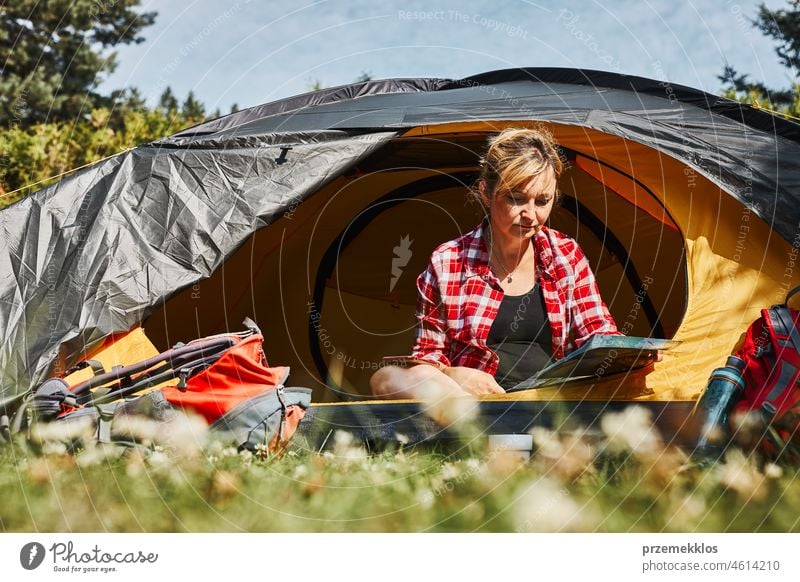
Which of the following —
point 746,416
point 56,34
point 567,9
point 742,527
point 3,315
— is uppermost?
point 56,34

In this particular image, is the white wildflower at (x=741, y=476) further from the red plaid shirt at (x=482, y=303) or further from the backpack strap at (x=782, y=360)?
the red plaid shirt at (x=482, y=303)

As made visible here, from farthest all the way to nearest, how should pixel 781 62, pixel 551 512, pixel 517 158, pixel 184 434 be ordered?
pixel 781 62 → pixel 517 158 → pixel 184 434 → pixel 551 512

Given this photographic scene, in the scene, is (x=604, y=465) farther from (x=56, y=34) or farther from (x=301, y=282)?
(x=56, y=34)

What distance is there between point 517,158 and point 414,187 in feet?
2.95

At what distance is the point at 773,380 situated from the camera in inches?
75.1

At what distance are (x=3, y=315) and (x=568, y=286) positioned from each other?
1416 millimetres

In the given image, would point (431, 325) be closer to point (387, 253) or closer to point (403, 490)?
point (403, 490)

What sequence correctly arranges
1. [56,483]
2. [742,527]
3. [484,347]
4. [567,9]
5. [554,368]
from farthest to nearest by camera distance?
[567,9] → [484,347] → [554,368] → [56,483] → [742,527]


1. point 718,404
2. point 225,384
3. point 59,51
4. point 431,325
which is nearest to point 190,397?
point 225,384

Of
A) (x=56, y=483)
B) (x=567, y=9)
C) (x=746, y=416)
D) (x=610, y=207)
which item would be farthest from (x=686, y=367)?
(x=56, y=483)

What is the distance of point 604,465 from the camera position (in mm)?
1867

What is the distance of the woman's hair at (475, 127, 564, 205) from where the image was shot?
7.34ft

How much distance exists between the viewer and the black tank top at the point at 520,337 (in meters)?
2.31

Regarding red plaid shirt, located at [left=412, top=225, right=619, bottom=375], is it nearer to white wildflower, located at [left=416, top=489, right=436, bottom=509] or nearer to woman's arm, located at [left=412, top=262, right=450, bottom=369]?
woman's arm, located at [left=412, top=262, right=450, bottom=369]
